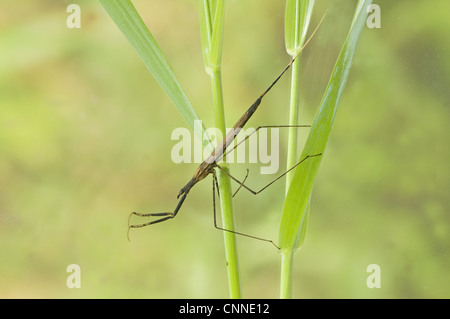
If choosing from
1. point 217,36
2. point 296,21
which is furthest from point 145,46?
point 296,21

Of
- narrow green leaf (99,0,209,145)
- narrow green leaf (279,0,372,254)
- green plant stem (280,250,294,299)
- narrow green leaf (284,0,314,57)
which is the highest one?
narrow green leaf (284,0,314,57)

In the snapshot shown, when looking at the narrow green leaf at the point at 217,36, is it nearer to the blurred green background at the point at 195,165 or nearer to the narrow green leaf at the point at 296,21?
the narrow green leaf at the point at 296,21

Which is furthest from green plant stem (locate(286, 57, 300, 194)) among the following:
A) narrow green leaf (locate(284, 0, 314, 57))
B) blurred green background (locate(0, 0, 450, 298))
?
blurred green background (locate(0, 0, 450, 298))

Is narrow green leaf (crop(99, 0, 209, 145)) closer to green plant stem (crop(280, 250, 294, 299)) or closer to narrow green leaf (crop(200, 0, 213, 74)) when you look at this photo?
narrow green leaf (crop(200, 0, 213, 74))

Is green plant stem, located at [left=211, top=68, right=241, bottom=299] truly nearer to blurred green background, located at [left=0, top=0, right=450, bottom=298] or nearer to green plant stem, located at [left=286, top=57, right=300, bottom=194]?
green plant stem, located at [left=286, top=57, right=300, bottom=194]

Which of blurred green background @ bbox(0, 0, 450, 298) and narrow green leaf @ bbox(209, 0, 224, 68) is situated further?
blurred green background @ bbox(0, 0, 450, 298)

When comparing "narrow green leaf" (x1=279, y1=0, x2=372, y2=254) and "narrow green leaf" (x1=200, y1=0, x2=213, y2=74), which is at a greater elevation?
"narrow green leaf" (x1=200, y1=0, x2=213, y2=74)

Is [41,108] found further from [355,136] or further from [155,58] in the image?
[355,136]
